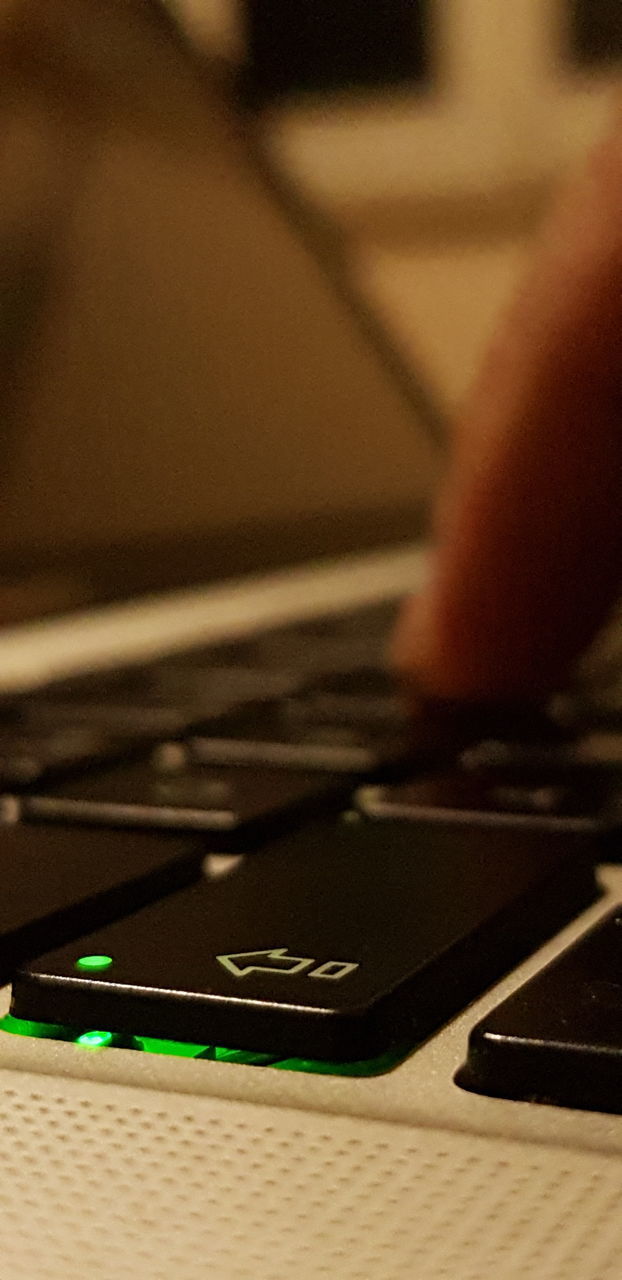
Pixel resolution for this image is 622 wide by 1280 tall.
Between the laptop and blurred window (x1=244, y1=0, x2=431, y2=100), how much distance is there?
606 mm

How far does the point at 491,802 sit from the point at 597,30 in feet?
4.67

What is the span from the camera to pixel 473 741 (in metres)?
0.43

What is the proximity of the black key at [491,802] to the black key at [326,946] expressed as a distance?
0.02 metres

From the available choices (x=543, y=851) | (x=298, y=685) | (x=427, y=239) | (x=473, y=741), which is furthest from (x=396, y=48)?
(x=543, y=851)

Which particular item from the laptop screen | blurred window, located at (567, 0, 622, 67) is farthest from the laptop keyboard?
blurred window, located at (567, 0, 622, 67)

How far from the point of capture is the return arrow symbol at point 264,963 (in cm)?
22

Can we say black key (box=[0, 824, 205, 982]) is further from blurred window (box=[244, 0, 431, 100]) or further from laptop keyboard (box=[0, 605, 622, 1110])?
blurred window (box=[244, 0, 431, 100])

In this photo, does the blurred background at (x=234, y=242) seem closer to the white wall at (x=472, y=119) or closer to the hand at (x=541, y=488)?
the white wall at (x=472, y=119)

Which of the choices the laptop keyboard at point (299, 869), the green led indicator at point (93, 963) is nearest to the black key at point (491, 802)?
the laptop keyboard at point (299, 869)

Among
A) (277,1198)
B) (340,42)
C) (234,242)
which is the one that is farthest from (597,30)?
(277,1198)

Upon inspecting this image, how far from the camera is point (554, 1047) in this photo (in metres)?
0.19

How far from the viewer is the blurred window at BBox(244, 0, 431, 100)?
1.44 m

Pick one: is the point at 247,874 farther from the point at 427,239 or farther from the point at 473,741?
the point at 427,239

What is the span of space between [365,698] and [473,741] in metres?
0.10
